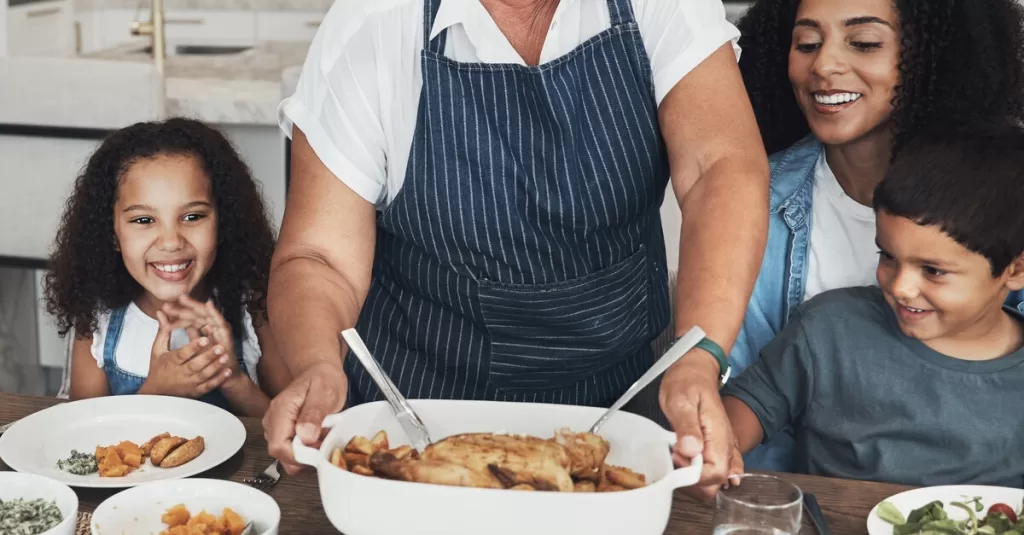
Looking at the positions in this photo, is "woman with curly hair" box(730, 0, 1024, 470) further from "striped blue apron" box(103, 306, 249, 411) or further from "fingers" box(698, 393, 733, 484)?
"striped blue apron" box(103, 306, 249, 411)

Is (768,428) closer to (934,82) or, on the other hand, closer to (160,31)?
(934,82)

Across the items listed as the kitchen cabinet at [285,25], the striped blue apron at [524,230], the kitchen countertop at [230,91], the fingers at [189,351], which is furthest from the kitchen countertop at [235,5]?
the striped blue apron at [524,230]

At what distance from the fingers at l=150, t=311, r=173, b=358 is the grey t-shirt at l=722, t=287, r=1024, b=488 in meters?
1.01

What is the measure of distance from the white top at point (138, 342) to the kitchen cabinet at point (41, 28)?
2.80m

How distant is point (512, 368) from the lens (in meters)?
1.62

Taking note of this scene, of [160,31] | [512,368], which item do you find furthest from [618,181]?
[160,31]

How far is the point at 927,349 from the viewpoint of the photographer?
1.67 metres

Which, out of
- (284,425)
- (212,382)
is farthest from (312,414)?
(212,382)

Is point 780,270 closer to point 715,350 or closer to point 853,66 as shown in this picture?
point 853,66

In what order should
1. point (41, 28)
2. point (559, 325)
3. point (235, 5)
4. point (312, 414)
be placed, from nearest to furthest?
point (312, 414), point (559, 325), point (41, 28), point (235, 5)

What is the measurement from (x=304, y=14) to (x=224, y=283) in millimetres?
3785

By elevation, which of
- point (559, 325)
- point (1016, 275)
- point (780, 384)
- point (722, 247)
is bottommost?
point (780, 384)

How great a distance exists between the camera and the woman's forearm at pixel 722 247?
127 cm

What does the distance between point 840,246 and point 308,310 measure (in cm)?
102
